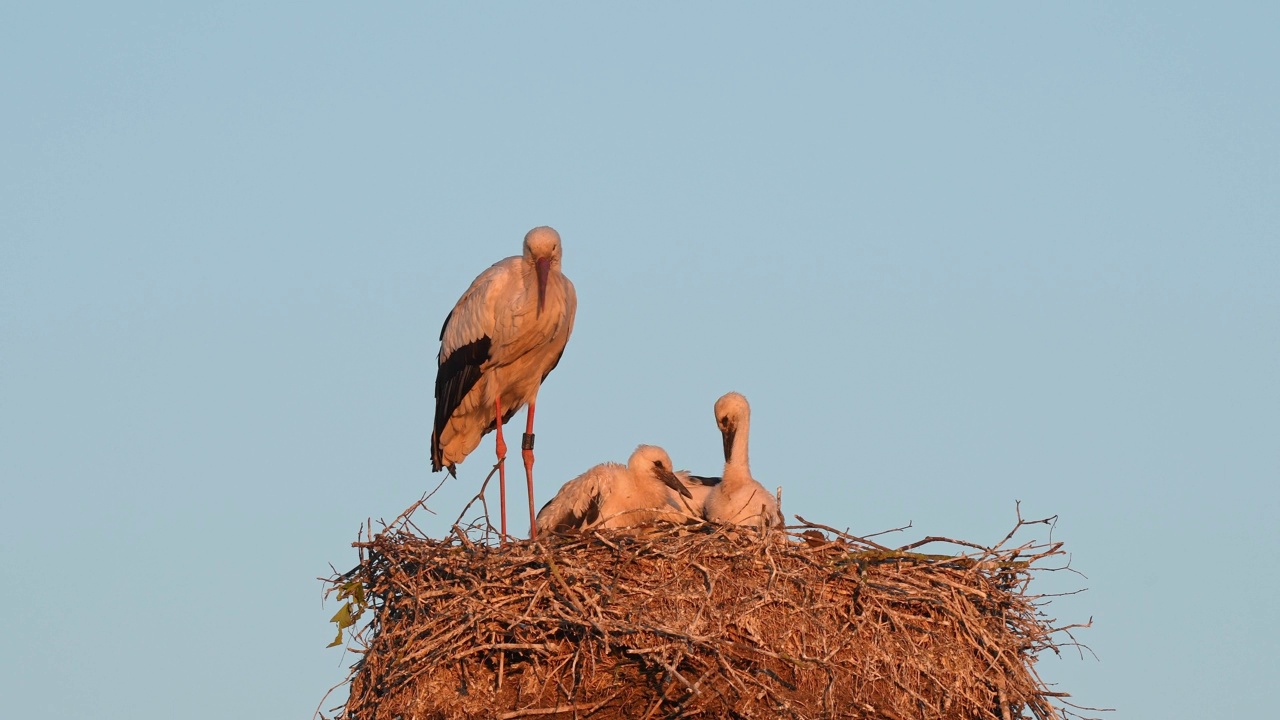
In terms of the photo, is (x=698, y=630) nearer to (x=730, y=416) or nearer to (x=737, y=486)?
(x=737, y=486)

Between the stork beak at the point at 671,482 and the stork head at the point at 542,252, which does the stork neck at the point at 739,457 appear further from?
the stork head at the point at 542,252

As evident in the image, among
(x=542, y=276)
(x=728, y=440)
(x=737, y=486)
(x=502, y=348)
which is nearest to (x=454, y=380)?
(x=502, y=348)

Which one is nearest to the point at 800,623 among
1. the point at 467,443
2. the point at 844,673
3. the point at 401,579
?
the point at 844,673

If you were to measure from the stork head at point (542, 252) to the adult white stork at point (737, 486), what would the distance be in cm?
136

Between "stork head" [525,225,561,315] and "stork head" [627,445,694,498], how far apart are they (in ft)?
4.13

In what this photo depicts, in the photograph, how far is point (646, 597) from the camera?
30.6 feet

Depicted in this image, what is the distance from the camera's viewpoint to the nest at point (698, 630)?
8969 mm

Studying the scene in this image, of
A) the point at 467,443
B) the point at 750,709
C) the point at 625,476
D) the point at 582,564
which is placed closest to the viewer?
the point at 750,709

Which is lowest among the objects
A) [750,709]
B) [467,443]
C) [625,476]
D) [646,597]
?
[750,709]

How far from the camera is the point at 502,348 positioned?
41.1ft

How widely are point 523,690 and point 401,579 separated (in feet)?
3.43

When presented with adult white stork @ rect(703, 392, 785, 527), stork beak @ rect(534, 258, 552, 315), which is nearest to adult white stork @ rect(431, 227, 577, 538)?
stork beak @ rect(534, 258, 552, 315)

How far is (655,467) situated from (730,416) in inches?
22.9

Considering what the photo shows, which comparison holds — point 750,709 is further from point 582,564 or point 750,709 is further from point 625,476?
point 625,476
